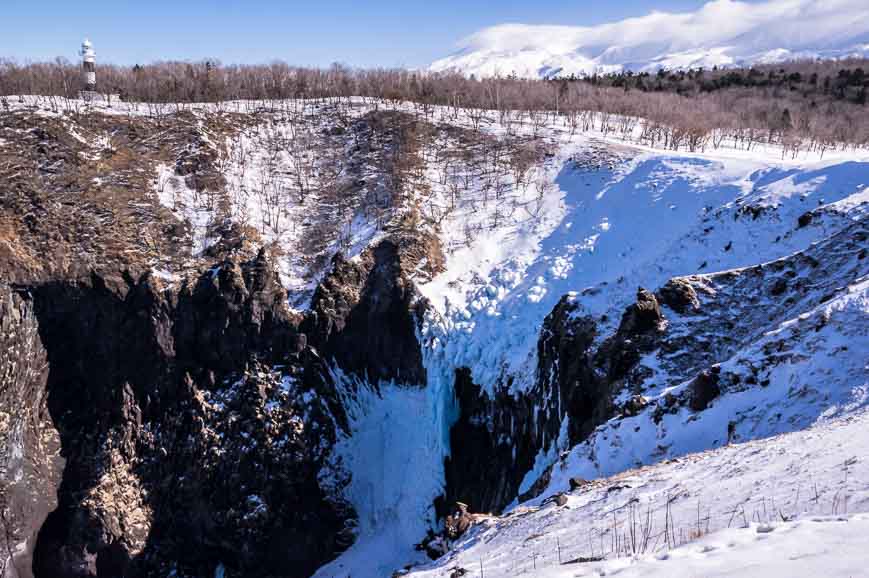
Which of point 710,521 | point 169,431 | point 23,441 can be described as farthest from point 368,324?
point 710,521

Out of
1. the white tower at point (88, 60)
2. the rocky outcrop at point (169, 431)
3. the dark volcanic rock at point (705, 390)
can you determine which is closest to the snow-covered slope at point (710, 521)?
the dark volcanic rock at point (705, 390)

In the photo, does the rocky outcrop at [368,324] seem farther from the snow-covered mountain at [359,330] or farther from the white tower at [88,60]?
the white tower at [88,60]

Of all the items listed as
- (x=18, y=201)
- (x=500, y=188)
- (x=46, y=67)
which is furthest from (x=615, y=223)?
(x=46, y=67)

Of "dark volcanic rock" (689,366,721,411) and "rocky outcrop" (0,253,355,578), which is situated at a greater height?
"dark volcanic rock" (689,366,721,411)

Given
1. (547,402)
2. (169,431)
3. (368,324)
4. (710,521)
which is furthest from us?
(368,324)

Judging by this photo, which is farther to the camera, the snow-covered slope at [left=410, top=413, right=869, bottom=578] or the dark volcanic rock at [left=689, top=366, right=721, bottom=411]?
the dark volcanic rock at [left=689, top=366, right=721, bottom=411]

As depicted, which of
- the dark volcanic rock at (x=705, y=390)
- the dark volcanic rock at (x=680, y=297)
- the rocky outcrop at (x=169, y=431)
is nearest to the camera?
the dark volcanic rock at (x=705, y=390)

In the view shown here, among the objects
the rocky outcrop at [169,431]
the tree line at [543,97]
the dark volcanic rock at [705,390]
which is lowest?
the rocky outcrop at [169,431]

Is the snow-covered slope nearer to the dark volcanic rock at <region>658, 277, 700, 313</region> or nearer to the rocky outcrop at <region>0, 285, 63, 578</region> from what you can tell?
the dark volcanic rock at <region>658, 277, 700, 313</region>

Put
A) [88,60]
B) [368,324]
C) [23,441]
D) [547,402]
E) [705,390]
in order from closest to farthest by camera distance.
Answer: [705,390]
[547,402]
[23,441]
[368,324]
[88,60]

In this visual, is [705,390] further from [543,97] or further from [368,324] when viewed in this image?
[543,97]

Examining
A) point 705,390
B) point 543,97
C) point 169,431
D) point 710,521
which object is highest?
point 543,97

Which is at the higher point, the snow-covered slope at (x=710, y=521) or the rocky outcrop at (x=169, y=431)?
the snow-covered slope at (x=710, y=521)

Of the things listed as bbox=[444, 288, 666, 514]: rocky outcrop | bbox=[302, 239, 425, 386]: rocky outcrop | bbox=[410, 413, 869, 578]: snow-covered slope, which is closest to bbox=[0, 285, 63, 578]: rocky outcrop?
bbox=[302, 239, 425, 386]: rocky outcrop
